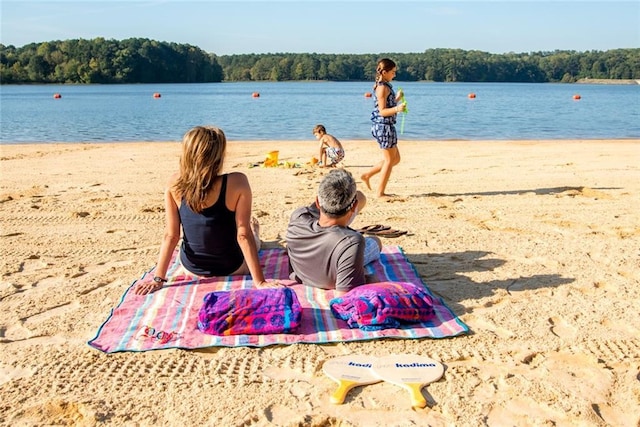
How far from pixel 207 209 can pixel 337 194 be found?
3.05ft

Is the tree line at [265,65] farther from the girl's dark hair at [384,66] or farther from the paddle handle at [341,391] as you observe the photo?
the paddle handle at [341,391]

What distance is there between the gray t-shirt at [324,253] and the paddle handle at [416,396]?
127 cm

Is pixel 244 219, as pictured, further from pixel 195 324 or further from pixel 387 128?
pixel 387 128

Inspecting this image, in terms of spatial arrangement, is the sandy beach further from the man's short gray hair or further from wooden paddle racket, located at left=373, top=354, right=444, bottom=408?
the man's short gray hair

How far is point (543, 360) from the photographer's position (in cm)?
351

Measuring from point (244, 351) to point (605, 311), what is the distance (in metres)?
2.43

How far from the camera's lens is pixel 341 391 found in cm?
311

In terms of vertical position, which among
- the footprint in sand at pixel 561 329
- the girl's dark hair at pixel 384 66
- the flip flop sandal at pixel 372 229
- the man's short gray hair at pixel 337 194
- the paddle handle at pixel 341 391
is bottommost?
the flip flop sandal at pixel 372 229

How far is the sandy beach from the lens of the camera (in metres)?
3.01

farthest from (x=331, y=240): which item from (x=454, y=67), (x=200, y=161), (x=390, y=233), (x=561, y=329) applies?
(x=454, y=67)

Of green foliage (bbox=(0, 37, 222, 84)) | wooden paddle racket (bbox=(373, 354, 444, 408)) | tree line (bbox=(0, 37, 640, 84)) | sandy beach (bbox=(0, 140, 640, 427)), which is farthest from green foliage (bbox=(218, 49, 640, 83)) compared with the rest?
wooden paddle racket (bbox=(373, 354, 444, 408))

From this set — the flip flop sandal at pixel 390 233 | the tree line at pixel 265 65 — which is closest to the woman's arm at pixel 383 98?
the flip flop sandal at pixel 390 233

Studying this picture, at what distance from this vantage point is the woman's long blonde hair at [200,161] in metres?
4.25

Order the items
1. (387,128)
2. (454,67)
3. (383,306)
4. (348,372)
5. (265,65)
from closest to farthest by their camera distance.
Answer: (348,372)
(383,306)
(387,128)
(454,67)
(265,65)
